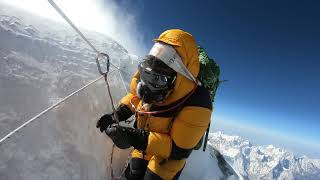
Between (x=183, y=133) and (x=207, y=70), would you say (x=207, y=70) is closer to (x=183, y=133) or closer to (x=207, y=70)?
(x=207, y=70)

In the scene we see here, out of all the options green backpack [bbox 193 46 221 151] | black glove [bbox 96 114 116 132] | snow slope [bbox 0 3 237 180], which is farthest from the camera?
green backpack [bbox 193 46 221 151]

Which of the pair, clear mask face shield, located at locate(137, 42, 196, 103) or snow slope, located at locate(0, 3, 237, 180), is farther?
clear mask face shield, located at locate(137, 42, 196, 103)

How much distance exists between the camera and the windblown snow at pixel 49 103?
397cm

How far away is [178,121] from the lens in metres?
4.43

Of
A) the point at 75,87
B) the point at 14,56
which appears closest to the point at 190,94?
the point at 75,87

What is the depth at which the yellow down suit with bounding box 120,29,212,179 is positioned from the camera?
4383 millimetres

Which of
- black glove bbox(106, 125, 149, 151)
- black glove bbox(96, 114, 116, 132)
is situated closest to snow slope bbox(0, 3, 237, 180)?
black glove bbox(96, 114, 116, 132)

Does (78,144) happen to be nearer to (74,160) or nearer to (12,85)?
(74,160)

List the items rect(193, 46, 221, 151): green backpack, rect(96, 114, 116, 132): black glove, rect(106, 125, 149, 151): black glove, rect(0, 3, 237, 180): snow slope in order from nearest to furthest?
1. rect(0, 3, 237, 180): snow slope
2. rect(106, 125, 149, 151): black glove
3. rect(96, 114, 116, 132): black glove
4. rect(193, 46, 221, 151): green backpack

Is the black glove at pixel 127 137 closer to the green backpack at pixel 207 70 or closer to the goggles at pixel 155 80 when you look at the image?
the goggles at pixel 155 80

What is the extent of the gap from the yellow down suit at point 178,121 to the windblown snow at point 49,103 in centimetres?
125

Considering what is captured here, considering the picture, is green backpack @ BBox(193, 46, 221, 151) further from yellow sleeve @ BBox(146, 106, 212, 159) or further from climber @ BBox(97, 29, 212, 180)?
yellow sleeve @ BBox(146, 106, 212, 159)

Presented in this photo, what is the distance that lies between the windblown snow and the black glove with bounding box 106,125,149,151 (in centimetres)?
87

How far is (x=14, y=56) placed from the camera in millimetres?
5039
